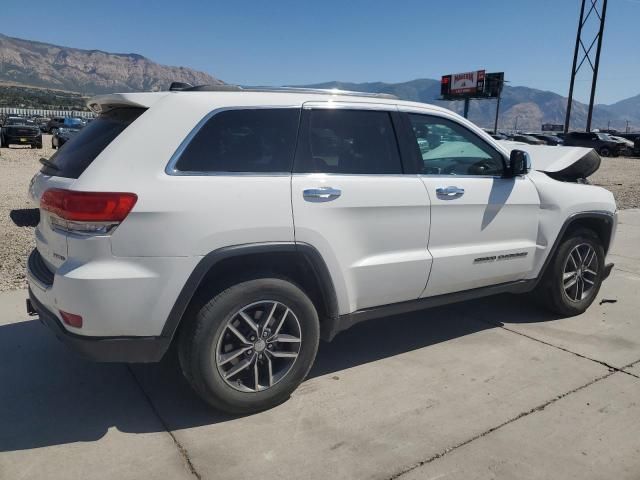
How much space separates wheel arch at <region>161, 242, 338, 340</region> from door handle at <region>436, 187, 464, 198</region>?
104 cm

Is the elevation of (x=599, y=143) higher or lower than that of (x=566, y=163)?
higher

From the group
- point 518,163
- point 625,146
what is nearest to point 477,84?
point 625,146

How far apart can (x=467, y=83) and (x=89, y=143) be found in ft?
242

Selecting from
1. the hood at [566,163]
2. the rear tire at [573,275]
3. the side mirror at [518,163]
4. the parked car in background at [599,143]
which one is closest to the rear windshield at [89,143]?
the side mirror at [518,163]

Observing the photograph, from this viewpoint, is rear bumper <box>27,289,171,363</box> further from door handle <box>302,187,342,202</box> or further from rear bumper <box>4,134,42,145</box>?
rear bumper <box>4,134,42,145</box>

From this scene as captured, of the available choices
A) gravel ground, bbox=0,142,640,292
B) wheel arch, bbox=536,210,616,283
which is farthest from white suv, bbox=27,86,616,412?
gravel ground, bbox=0,142,640,292

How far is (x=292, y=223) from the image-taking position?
2994 mm

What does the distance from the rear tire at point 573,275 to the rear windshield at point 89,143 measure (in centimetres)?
364

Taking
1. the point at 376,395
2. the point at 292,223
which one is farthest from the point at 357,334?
the point at 292,223

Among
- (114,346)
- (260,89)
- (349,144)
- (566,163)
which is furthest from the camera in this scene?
(566,163)

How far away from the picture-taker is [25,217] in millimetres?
8500

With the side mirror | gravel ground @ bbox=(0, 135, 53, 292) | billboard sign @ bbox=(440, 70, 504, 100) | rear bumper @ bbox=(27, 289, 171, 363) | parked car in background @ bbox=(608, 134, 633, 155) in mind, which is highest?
billboard sign @ bbox=(440, 70, 504, 100)

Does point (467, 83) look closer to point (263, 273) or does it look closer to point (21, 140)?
point (21, 140)

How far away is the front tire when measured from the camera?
285 cm
